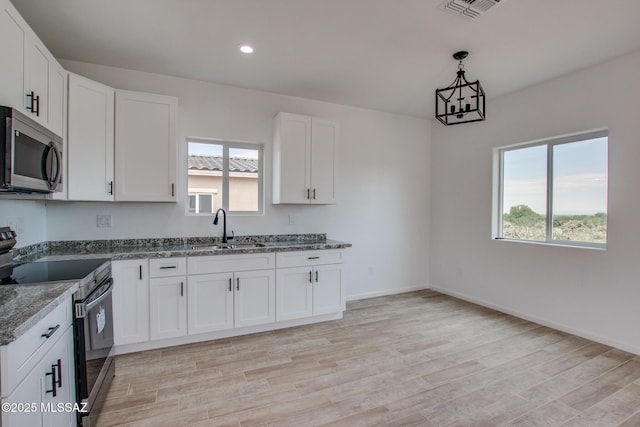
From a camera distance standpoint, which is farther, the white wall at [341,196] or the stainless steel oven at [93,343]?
the white wall at [341,196]

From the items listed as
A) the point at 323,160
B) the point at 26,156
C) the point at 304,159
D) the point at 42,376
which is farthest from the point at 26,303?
the point at 323,160

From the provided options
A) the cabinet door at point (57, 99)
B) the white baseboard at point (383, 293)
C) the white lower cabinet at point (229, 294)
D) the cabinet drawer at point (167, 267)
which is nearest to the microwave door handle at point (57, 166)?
the cabinet door at point (57, 99)

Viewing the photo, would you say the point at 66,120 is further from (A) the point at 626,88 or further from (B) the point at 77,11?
(A) the point at 626,88

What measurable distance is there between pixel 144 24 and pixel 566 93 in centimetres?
414

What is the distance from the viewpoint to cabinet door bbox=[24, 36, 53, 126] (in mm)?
2041

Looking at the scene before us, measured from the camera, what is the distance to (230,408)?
2.10 m

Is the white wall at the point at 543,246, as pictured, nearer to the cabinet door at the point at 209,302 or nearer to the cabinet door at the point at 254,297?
the cabinet door at the point at 254,297

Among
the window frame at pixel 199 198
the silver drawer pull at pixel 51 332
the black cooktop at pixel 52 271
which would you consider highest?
the window frame at pixel 199 198

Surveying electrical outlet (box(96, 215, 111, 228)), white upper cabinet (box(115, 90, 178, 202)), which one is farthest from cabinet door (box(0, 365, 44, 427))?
electrical outlet (box(96, 215, 111, 228))

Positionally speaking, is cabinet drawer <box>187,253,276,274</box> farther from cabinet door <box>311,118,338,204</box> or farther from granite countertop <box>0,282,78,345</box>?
granite countertop <box>0,282,78,345</box>

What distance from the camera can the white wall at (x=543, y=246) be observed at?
2939 millimetres

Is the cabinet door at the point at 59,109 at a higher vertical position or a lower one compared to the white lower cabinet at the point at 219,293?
higher

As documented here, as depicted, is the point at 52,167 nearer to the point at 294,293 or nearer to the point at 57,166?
the point at 57,166

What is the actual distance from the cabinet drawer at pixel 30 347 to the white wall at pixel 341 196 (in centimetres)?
185
